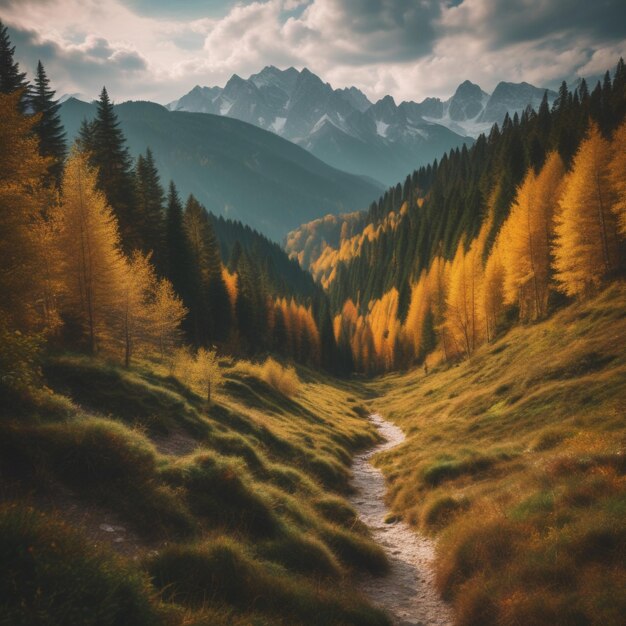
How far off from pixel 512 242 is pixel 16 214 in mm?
54596

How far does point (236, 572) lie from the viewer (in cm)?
919

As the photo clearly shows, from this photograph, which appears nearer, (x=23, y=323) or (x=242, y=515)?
(x=242, y=515)

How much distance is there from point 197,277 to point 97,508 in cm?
4606

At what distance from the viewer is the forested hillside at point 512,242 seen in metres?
41.3

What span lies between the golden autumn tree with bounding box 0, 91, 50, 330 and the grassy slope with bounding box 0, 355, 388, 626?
4245 mm

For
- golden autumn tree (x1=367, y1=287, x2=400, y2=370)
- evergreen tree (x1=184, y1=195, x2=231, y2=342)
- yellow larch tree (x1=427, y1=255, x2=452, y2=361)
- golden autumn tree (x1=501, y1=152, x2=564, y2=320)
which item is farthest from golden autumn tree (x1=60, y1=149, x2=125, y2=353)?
golden autumn tree (x1=367, y1=287, x2=400, y2=370)

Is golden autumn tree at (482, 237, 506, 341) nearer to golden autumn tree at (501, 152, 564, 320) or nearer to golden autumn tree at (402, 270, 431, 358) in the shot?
golden autumn tree at (501, 152, 564, 320)

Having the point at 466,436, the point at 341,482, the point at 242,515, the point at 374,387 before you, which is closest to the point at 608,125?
the point at 374,387

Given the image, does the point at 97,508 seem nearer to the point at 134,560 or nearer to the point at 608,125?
the point at 134,560

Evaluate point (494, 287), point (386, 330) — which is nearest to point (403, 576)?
point (494, 287)

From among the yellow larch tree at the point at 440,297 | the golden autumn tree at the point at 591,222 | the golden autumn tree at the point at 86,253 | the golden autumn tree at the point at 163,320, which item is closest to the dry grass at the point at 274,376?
the golden autumn tree at the point at 163,320

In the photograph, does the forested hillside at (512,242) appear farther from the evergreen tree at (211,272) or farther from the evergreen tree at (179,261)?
the evergreen tree at (179,261)

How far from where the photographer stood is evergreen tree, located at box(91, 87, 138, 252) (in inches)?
1704

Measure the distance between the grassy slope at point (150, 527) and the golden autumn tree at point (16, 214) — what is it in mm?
4245
